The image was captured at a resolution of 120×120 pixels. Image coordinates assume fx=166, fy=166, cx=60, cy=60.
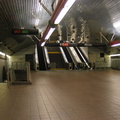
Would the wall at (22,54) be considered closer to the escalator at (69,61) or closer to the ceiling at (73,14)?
the escalator at (69,61)

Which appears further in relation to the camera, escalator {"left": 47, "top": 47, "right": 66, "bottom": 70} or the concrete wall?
the concrete wall

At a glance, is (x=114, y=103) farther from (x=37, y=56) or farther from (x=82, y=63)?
(x=37, y=56)

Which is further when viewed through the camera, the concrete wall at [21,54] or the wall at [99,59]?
the wall at [99,59]

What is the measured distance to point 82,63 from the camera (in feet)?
68.2

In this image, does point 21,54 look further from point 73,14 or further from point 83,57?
point 73,14

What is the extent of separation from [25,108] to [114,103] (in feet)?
8.44

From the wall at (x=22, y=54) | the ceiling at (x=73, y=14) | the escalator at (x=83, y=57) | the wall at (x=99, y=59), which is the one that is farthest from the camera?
the wall at (x=99, y=59)

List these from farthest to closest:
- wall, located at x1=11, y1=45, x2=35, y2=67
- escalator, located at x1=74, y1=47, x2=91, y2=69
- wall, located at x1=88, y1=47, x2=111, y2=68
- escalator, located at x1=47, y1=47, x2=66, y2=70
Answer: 1. wall, located at x1=88, y1=47, x2=111, y2=68
2. wall, located at x1=11, y1=45, x2=35, y2=67
3. escalator, located at x1=74, y1=47, x2=91, y2=69
4. escalator, located at x1=47, y1=47, x2=66, y2=70

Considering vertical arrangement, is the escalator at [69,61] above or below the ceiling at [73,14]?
below

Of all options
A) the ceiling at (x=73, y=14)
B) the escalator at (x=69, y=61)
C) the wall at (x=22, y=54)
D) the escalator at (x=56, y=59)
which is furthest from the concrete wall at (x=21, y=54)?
the ceiling at (x=73, y=14)

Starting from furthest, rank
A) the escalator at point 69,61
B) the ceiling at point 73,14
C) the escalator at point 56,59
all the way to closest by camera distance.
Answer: the escalator at point 56,59 → the escalator at point 69,61 → the ceiling at point 73,14

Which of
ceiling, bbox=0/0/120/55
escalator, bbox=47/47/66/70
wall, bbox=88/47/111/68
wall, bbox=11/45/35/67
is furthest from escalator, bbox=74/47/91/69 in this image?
ceiling, bbox=0/0/120/55

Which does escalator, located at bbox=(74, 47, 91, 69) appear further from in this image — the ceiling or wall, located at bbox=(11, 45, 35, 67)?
the ceiling

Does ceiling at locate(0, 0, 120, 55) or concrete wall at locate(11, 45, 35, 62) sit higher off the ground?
ceiling at locate(0, 0, 120, 55)
